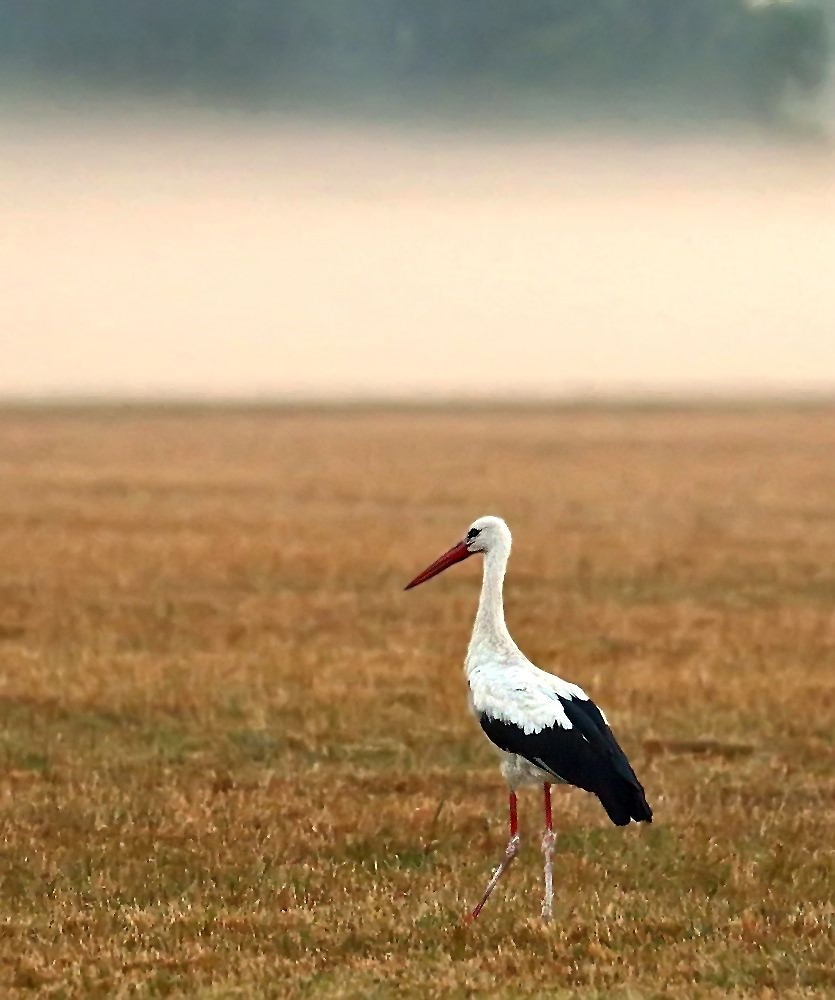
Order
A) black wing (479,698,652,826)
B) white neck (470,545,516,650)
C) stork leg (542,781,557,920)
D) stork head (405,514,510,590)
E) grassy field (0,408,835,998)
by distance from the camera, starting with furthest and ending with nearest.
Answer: stork head (405,514,510,590) → white neck (470,545,516,650) → stork leg (542,781,557,920) → black wing (479,698,652,826) → grassy field (0,408,835,998)

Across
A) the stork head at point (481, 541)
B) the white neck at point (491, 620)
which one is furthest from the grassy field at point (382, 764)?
the stork head at point (481, 541)

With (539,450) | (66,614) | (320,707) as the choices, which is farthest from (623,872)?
(539,450)

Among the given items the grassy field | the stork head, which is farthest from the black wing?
the stork head

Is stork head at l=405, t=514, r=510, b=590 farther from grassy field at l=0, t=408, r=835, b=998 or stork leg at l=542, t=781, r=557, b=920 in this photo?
grassy field at l=0, t=408, r=835, b=998

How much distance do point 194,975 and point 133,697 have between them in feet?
26.5

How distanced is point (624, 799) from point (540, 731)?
0.52 m

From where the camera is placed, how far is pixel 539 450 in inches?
3083

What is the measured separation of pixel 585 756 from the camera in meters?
8.34

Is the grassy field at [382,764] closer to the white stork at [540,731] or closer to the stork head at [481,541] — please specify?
the white stork at [540,731]

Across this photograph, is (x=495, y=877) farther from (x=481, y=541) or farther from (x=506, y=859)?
(x=481, y=541)

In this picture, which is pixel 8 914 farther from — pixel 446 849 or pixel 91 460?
pixel 91 460

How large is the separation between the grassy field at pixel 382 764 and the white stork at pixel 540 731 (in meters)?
0.64

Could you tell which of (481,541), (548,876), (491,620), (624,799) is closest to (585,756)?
(624,799)

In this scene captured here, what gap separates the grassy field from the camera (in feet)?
26.7
